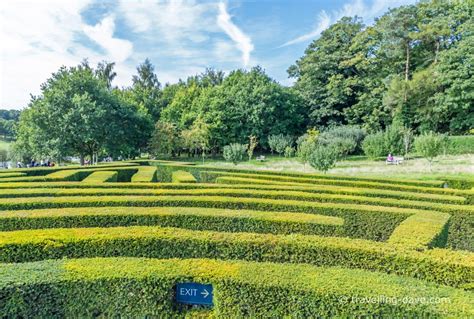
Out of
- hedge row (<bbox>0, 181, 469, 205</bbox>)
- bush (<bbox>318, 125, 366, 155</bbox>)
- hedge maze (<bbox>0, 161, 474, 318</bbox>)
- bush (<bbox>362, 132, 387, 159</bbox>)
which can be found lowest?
hedge maze (<bbox>0, 161, 474, 318</bbox>)

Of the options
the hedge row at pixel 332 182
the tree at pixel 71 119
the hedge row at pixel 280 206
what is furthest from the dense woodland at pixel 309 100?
the hedge row at pixel 280 206

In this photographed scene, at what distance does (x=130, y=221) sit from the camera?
618 cm

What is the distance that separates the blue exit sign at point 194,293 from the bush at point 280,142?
3820 centimetres

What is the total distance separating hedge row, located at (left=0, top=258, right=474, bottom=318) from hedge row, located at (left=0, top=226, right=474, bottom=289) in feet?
1.96

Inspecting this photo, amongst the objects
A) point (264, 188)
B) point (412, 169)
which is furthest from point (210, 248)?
point (412, 169)

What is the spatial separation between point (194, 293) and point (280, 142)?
38.6 meters

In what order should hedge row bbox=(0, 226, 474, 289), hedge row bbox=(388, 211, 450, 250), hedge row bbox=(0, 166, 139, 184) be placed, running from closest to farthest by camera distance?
hedge row bbox=(0, 226, 474, 289) < hedge row bbox=(388, 211, 450, 250) < hedge row bbox=(0, 166, 139, 184)

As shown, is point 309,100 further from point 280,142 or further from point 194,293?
point 194,293

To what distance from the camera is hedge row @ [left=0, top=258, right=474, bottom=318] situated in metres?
3.26

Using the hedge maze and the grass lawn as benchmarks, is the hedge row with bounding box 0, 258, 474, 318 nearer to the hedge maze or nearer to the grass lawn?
the hedge maze

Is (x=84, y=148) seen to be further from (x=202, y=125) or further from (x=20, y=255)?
(x=20, y=255)

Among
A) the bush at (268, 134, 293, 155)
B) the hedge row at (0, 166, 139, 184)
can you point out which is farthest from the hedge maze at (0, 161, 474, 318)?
the bush at (268, 134, 293, 155)

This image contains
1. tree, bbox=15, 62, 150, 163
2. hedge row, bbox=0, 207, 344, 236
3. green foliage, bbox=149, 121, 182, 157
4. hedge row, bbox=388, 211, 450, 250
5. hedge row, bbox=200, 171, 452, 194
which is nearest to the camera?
hedge row, bbox=388, 211, 450, 250

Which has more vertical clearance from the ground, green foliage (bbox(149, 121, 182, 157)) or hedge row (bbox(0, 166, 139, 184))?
green foliage (bbox(149, 121, 182, 157))
